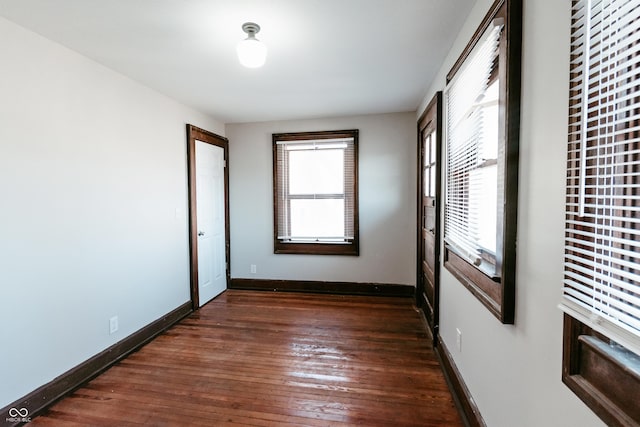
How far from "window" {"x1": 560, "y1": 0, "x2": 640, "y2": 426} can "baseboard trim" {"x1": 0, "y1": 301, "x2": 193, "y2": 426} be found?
288 centimetres

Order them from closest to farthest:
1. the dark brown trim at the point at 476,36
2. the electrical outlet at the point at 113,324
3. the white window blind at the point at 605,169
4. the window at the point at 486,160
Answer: the white window blind at the point at 605,169, the window at the point at 486,160, the dark brown trim at the point at 476,36, the electrical outlet at the point at 113,324

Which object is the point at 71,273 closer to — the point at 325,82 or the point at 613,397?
the point at 325,82

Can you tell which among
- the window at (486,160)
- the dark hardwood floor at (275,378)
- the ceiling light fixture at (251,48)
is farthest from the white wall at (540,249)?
the ceiling light fixture at (251,48)

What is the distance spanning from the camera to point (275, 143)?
431 cm

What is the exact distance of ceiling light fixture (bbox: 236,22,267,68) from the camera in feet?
6.09

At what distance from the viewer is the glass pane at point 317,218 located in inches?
166

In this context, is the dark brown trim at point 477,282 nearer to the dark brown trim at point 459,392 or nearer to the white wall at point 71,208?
the dark brown trim at point 459,392

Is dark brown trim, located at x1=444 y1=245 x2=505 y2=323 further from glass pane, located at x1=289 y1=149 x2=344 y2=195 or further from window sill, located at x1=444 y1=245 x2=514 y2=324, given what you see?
glass pane, located at x1=289 y1=149 x2=344 y2=195

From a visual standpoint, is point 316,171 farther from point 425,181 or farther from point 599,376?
point 599,376

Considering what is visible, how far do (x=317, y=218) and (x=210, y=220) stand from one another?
1.46 metres

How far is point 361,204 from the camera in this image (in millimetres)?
4105

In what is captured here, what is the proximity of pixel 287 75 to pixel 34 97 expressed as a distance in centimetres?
180

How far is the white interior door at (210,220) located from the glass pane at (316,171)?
40.3 inches

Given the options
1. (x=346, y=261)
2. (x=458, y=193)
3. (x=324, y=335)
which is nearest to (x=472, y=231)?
(x=458, y=193)
